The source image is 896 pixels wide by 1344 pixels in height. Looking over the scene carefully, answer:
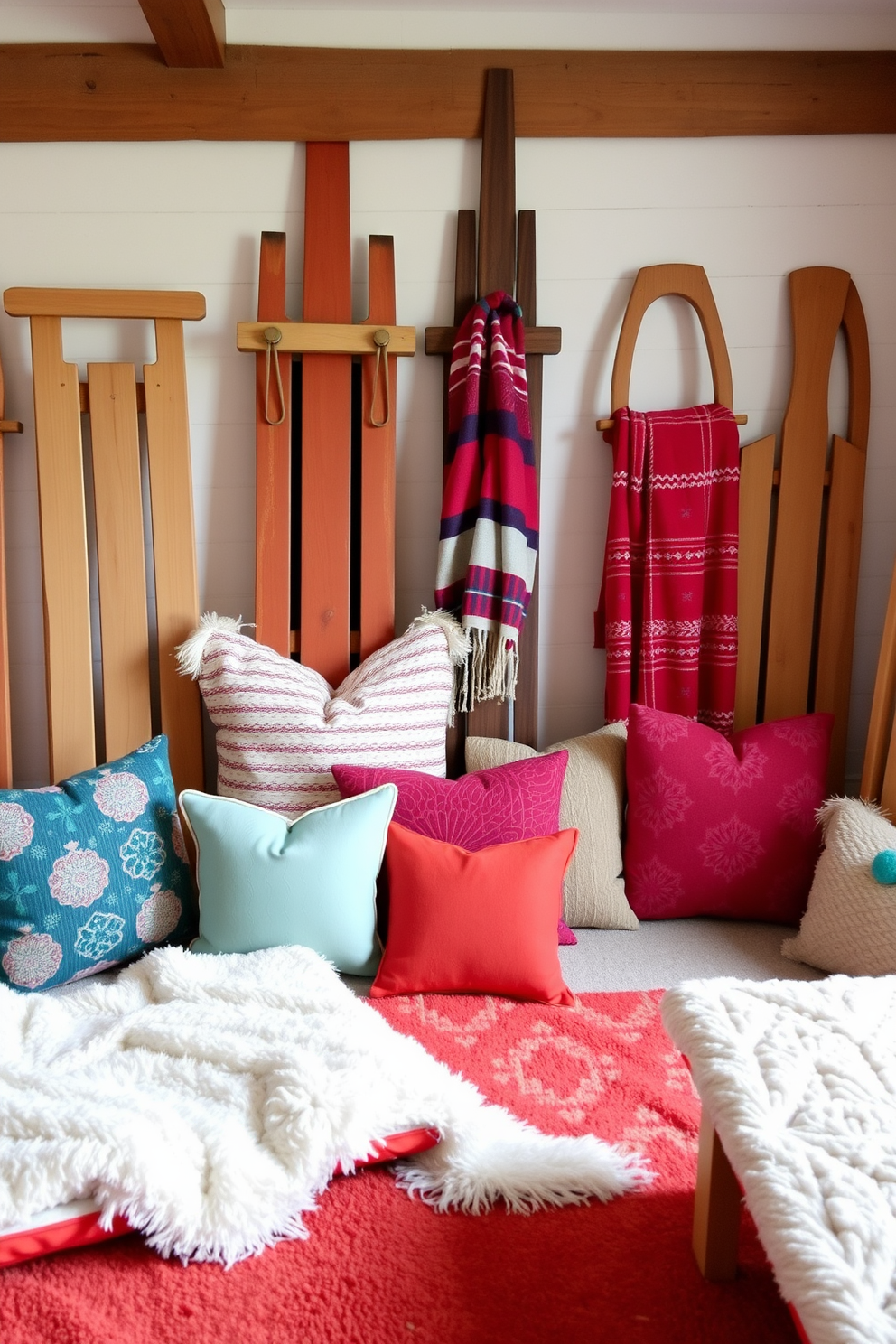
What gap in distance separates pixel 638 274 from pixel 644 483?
1.54 ft

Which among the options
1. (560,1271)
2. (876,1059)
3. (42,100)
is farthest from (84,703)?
(876,1059)

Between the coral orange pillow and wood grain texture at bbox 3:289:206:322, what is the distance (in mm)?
1248

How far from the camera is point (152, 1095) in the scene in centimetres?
125

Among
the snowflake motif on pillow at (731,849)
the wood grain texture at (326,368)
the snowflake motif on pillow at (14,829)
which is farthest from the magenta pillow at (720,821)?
the snowflake motif on pillow at (14,829)

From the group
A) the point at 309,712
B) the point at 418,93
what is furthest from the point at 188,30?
the point at 309,712

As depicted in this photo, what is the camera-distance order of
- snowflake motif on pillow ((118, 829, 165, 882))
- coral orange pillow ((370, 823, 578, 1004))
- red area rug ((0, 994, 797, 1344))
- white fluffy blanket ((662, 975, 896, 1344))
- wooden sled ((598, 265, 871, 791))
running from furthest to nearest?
wooden sled ((598, 265, 871, 791)) < snowflake motif on pillow ((118, 829, 165, 882)) < coral orange pillow ((370, 823, 578, 1004)) < red area rug ((0, 994, 797, 1344)) < white fluffy blanket ((662, 975, 896, 1344))

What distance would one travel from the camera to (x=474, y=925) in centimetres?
161

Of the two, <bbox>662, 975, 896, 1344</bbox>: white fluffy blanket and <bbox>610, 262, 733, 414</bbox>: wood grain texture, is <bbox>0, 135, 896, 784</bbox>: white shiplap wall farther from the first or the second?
<bbox>662, 975, 896, 1344</bbox>: white fluffy blanket

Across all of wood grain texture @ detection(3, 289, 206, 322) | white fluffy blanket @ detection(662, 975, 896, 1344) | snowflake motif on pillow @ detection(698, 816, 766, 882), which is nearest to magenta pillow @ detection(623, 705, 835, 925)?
snowflake motif on pillow @ detection(698, 816, 766, 882)

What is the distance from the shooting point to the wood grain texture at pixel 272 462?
204 centimetres

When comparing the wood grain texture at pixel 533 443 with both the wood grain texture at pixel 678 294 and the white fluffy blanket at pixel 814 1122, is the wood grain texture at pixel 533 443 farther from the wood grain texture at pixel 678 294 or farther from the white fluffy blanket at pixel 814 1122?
the white fluffy blanket at pixel 814 1122

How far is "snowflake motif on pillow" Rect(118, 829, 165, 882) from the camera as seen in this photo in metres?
1.72

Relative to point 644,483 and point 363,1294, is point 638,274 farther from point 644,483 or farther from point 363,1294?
point 363,1294

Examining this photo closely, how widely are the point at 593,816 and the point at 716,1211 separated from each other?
0.98m
